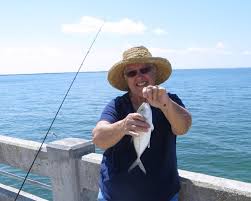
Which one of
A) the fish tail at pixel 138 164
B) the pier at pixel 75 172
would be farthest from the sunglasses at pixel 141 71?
the pier at pixel 75 172

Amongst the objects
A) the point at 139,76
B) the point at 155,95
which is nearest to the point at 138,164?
the point at 155,95

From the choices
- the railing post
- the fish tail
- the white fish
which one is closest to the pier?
the railing post

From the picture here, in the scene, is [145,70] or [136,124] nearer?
[136,124]

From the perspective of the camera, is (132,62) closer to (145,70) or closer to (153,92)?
(145,70)

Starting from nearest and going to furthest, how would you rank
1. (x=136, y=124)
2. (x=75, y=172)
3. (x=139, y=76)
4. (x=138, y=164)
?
(x=136, y=124) < (x=138, y=164) < (x=139, y=76) < (x=75, y=172)

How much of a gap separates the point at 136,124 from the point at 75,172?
1.72 meters

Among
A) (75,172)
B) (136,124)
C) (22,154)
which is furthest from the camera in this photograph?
(22,154)

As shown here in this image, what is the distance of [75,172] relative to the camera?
4.41 meters

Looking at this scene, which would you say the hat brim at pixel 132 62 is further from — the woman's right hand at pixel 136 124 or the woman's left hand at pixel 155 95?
the woman's right hand at pixel 136 124

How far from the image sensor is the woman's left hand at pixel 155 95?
2975mm

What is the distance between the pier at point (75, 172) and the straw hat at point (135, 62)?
3.00 ft

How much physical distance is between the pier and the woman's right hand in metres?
0.87

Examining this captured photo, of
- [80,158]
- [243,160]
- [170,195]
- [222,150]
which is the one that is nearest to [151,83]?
[170,195]

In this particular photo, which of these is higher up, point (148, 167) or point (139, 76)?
point (139, 76)
